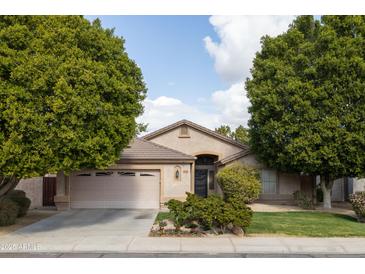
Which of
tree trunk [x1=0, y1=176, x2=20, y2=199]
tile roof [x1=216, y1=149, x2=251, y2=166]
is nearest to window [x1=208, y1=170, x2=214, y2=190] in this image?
tile roof [x1=216, y1=149, x2=251, y2=166]

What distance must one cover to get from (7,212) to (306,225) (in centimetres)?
1181

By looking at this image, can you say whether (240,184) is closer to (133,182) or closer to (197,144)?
(197,144)

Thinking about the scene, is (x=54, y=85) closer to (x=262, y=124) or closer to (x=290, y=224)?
(x=290, y=224)

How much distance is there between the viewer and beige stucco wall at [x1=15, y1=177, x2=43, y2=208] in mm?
18250

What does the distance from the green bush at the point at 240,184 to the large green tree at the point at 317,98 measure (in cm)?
208

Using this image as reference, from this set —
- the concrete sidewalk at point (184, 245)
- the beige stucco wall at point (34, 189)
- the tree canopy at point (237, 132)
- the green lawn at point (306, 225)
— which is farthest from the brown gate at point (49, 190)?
the tree canopy at point (237, 132)

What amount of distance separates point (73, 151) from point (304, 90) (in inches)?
469

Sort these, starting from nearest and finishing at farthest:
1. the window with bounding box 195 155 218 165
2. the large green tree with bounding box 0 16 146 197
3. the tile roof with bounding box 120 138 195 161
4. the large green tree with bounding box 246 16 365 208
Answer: the large green tree with bounding box 0 16 146 197, the large green tree with bounding box 246 16 365 208, the tile roof with bounding box 120 138 195 161, the window with bounding box 195 155 218 165

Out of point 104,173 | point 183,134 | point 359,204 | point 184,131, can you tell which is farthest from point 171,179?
point 359,204

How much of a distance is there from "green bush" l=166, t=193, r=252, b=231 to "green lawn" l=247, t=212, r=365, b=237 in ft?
2.80

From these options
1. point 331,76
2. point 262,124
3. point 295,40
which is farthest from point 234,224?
point 295,40

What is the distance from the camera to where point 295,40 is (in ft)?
61.4

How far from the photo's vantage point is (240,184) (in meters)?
19.7

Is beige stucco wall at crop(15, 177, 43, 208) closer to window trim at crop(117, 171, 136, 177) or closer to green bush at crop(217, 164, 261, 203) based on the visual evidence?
window trim at crop(117, 171, 136, 177)
